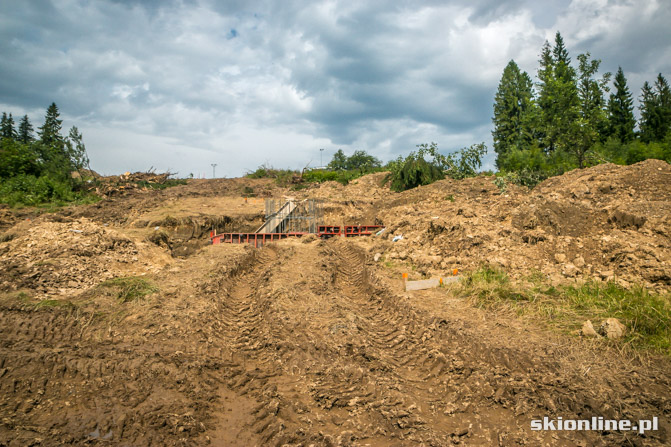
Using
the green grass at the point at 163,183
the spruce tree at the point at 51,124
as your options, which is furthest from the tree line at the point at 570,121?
the spruce tree at the point at 51,124

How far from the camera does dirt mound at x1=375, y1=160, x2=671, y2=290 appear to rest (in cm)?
629

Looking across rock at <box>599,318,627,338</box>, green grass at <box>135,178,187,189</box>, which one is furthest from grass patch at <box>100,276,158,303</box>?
green grass at <box>135,178,187,189</box>

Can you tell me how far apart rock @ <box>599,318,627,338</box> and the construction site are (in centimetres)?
8

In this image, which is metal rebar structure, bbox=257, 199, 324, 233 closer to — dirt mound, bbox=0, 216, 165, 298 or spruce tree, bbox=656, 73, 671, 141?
dirt mound, bbox=0, 216, 165, 298

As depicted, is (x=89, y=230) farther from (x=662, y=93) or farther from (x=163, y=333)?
(x=662, y=93)

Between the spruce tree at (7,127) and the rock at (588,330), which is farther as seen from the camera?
the spruce tree at (7,127)

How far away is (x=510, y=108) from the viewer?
3747 centimetres

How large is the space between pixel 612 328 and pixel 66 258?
984cm

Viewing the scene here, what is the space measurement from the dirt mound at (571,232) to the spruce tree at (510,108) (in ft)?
88.7

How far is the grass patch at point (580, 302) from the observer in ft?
14.5

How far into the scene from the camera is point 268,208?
1828 cm

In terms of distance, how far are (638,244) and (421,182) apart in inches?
643

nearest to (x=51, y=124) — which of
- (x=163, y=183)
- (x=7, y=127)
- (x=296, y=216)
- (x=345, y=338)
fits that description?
(x=7, y=127)

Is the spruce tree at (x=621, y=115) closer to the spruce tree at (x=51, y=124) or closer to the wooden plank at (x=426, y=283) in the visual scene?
the wooden plank at (x=426, y=283)
